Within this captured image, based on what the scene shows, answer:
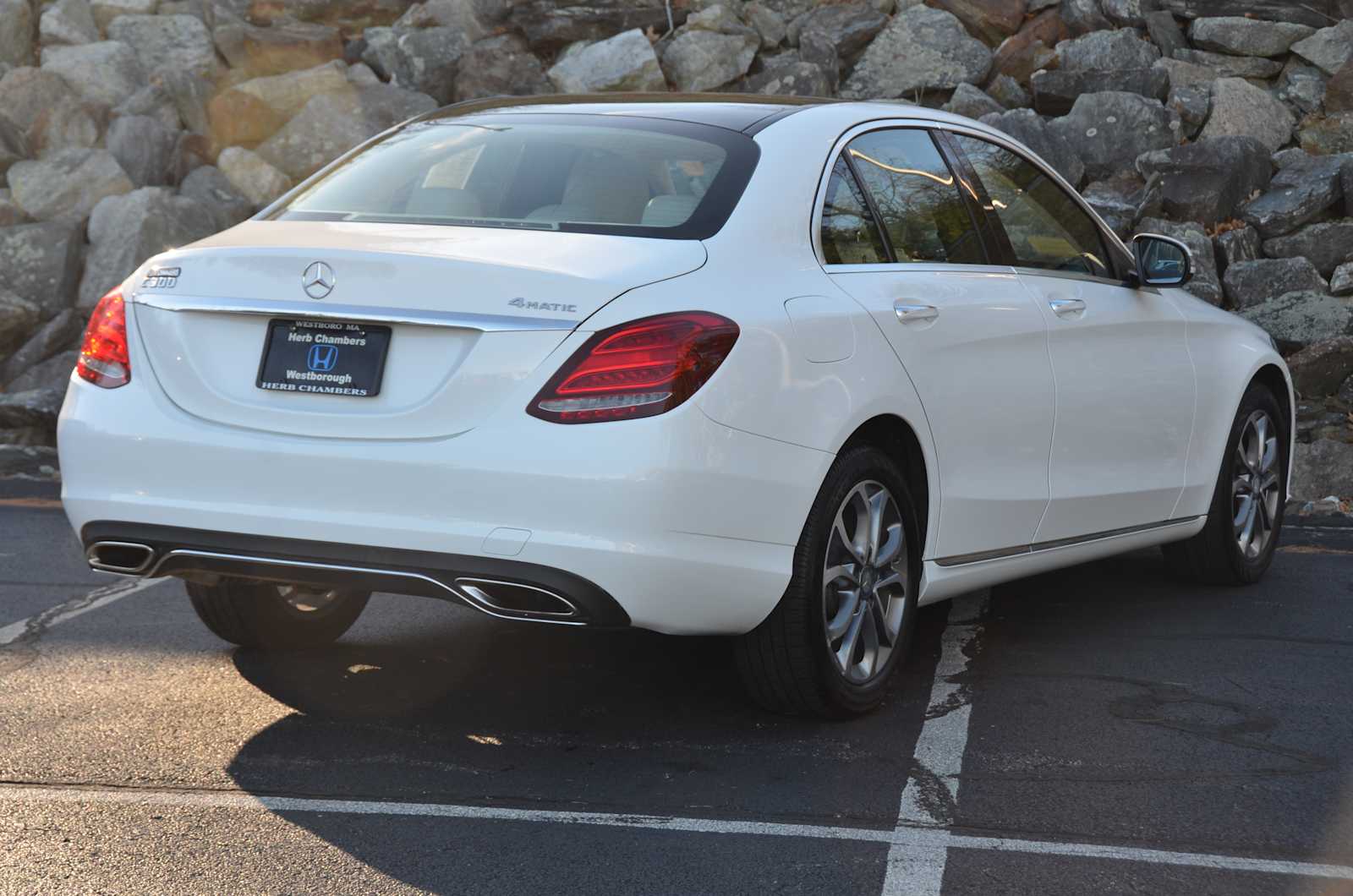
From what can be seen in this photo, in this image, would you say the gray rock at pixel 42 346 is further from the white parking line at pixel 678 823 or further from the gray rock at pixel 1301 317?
the white parking line at pixel 678 823

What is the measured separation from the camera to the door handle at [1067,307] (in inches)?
219

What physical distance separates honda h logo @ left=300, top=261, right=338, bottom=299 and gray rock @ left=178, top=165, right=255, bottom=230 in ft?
30.7

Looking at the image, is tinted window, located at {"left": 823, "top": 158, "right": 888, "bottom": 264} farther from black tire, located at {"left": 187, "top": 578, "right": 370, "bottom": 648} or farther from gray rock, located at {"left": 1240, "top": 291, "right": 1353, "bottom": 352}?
gray rock, located at {"left": 1240, "top": 291, "right": 1353, "bottom": 352}

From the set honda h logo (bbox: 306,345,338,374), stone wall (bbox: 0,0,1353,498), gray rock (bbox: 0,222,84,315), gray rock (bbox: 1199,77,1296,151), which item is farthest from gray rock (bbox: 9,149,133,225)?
honda h logo (bbox: 306,345,338,374)

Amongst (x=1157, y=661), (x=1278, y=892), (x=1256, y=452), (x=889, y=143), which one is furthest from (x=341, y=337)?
(x=1256, y=452)

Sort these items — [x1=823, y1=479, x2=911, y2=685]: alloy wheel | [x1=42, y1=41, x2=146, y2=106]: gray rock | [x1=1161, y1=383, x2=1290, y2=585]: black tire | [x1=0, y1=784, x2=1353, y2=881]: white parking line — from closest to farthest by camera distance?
[x1=0, y1=784, x2=1353, y2=881]: white parking line, [x1=823, y1=479, x2=911, y2=685]: alloy wheel, [x1=1161, y1=383, x2=1290, y2=585]: black tire, [x1=42, y1=41, x2=146, y2=106]: gray rock

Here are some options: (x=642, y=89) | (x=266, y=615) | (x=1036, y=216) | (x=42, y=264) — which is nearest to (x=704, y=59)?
(x=642, y=89)

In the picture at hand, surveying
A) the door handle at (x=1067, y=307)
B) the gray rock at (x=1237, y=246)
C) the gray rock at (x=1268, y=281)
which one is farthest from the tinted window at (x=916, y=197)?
the gray rock at (x=1237, y=246)

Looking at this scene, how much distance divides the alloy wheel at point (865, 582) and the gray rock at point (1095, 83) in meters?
9.70

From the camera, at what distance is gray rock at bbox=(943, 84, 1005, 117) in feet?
44.5

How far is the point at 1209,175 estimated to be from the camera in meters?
12.5

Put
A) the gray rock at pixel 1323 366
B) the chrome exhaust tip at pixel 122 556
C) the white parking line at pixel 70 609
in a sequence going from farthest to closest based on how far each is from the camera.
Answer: the gray rock at pixel 1323 366
the white parking line at pixel 70 609
the chrome exhaust tip at pixel 122 556

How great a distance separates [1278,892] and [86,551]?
2992 millimetres

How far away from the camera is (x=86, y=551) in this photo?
14.6 feet
